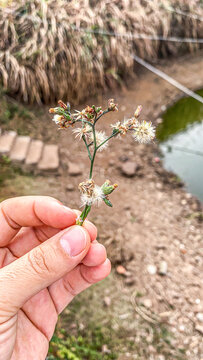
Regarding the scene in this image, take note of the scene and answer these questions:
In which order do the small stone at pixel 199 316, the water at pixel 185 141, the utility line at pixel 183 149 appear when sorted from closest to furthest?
the small stone at pixel 199 316 → the water at pixel 185 141 → the utility line at pixel 183 149

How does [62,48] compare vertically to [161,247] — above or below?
above

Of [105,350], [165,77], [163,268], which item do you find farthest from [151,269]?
[165,77]

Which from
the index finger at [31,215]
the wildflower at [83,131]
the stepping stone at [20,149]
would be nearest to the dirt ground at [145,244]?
the stepping stone at [20,149]

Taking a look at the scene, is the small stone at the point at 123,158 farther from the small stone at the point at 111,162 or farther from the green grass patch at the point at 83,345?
the green grass patch at the point at 83,345

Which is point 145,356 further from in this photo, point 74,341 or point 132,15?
point 132,15

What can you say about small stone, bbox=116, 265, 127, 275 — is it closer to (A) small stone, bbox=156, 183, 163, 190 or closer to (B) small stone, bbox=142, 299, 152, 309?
(B) small stone, bbox=142, 299, 152, 309

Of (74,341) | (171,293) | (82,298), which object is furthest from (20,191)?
(171,293)

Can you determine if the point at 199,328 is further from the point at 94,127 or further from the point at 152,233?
the point at 94,127
